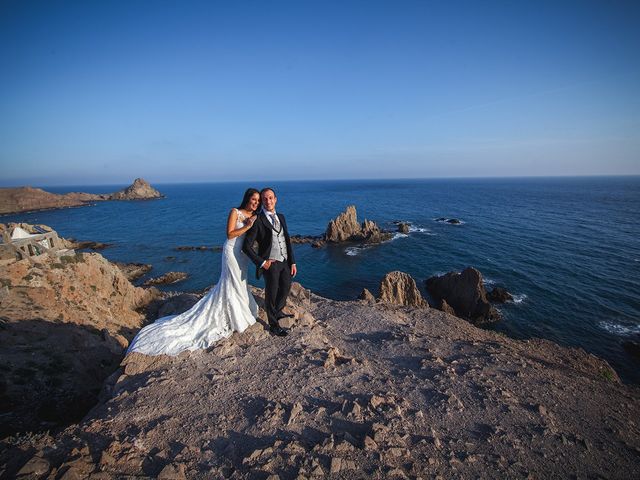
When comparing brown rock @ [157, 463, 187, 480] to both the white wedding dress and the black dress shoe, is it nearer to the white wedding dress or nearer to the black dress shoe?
the white wedding dress

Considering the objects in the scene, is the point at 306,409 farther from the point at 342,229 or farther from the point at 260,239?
the point at 342,229

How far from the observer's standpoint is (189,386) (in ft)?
19.4

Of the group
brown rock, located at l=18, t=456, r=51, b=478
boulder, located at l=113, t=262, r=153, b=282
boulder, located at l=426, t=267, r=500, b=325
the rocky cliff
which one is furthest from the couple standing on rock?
boulder, located at l=113, t=262, r=153, b=282

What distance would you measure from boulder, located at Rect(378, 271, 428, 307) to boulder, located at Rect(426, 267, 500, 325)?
18.2 ft

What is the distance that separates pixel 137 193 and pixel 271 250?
166956 millimetres

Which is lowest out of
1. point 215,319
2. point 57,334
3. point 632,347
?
point 632,347

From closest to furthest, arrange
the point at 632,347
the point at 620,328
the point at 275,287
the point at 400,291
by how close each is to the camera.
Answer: the point at 275,287 → the point at 632,347 → the point at 400,291 → the point at 620,328

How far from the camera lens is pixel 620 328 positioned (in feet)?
70.0

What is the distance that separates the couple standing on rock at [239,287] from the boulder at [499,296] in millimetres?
25040

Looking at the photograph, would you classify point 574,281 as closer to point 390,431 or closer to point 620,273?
point 620,273

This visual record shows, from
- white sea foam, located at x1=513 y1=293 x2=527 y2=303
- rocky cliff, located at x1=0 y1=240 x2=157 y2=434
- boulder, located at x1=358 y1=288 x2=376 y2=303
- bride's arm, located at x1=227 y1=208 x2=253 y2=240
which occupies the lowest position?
white sea foam, located at x1=513 y1=293 x2=527 y2=303

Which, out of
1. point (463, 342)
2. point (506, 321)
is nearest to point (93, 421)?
point (463, 342)

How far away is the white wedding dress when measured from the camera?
7031mm

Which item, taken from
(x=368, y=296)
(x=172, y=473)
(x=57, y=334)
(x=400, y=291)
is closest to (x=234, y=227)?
(x=172, y=473)
